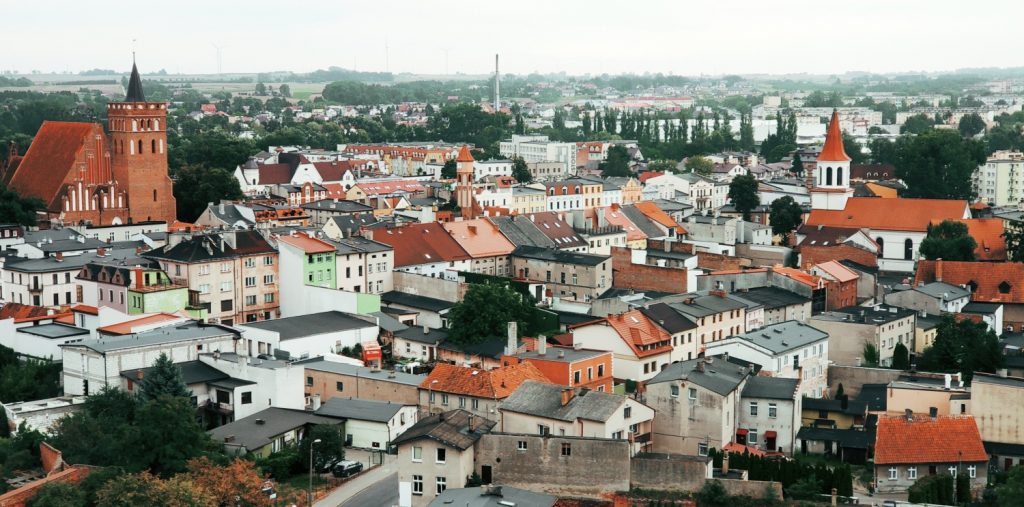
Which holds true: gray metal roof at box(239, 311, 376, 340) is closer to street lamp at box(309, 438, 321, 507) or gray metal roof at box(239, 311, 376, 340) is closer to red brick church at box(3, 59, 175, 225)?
street lamp at box(309, 438, 321, 507)

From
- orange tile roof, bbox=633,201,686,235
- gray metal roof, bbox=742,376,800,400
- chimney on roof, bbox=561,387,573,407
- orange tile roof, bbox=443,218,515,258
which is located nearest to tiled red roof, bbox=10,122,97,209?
orange tile roof, bbox=443,218,515,258

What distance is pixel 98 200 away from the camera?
187ft

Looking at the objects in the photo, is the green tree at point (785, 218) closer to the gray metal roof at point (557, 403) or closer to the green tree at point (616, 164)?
the green tree at point (616, 164)

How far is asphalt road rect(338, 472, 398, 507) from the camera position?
2772cm

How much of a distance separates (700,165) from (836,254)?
127 ft

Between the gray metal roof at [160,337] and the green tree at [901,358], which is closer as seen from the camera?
the gray metal roof at [160,337]

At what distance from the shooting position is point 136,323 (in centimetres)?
3722

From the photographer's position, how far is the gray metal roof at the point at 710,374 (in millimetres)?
32219

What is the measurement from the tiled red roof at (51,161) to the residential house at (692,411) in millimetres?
33369

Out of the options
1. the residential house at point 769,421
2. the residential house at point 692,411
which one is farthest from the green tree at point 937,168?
the residential house at point 692,411

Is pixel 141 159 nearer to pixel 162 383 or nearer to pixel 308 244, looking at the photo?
pixel 308 244

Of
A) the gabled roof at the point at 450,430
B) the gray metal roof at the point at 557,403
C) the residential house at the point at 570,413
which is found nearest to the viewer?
the gabled roof at the point at 450,430

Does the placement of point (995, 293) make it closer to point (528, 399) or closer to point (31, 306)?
point (528, 399)

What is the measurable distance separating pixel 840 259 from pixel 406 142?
65.5m
